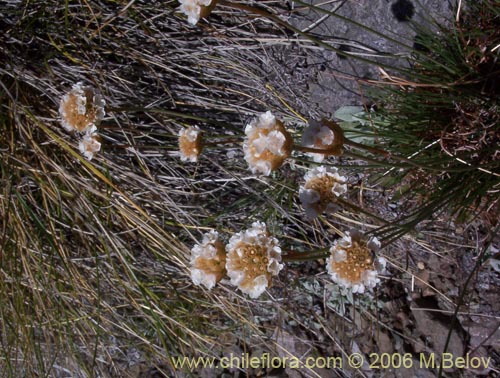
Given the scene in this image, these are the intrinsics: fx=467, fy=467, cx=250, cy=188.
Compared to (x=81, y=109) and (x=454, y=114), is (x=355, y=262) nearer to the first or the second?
(x=454, y=114)

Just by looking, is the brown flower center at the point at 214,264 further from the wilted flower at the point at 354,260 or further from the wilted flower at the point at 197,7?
the wilted flower at the point at 197,7

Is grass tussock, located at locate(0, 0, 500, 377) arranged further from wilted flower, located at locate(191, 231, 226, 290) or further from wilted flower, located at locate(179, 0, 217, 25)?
wilted flower, located at locate(179, 0, 217, 25)

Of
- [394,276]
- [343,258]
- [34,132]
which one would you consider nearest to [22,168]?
[34,132]

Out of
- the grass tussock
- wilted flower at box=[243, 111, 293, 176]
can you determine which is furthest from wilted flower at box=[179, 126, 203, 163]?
the grass tussock

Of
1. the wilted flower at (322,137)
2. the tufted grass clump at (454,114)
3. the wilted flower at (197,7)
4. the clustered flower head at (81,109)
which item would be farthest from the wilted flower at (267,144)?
the clustered flower head at (81,109)

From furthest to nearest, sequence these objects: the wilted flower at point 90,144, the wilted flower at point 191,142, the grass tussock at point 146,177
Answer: the grass tussock at point 146,177 → the wilted flower at point 90,144 → the wilted flower at point 191,142
